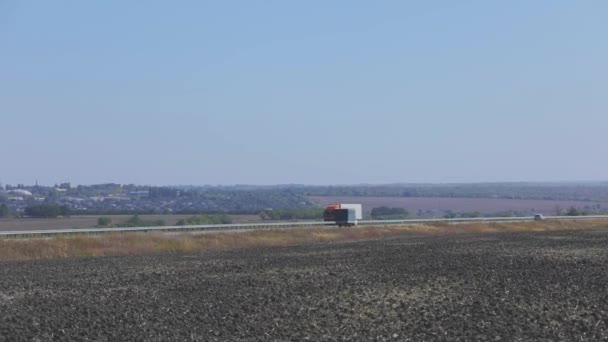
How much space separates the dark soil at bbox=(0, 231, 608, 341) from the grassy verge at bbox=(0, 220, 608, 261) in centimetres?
1189

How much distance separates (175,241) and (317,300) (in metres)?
32.8

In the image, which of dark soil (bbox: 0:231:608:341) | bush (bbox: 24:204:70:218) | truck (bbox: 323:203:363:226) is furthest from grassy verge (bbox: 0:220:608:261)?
bush (bbox: 24:204:70:218)

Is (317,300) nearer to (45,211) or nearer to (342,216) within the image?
(342,216)

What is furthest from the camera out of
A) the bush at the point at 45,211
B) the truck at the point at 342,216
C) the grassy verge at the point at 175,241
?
the bush at the point at 45,211

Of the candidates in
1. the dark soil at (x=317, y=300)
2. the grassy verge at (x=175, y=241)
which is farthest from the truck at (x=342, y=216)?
the dark soil at (x=317, y=300)

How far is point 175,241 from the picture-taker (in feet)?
180

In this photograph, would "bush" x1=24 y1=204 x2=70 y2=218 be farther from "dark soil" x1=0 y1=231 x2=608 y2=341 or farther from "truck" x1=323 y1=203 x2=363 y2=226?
"dark soil" x1=0 y1=231 x2=608 y2=341

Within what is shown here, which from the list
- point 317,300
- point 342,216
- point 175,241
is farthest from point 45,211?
point 317,300

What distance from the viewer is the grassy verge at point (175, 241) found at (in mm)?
49438

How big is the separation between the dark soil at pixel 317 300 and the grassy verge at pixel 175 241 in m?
11.9

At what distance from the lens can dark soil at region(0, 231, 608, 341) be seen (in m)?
18.4

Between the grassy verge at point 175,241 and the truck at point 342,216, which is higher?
the truck at point 342,216

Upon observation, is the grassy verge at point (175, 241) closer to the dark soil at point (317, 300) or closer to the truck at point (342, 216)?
the truck at point (342, 216)

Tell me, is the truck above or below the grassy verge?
above
